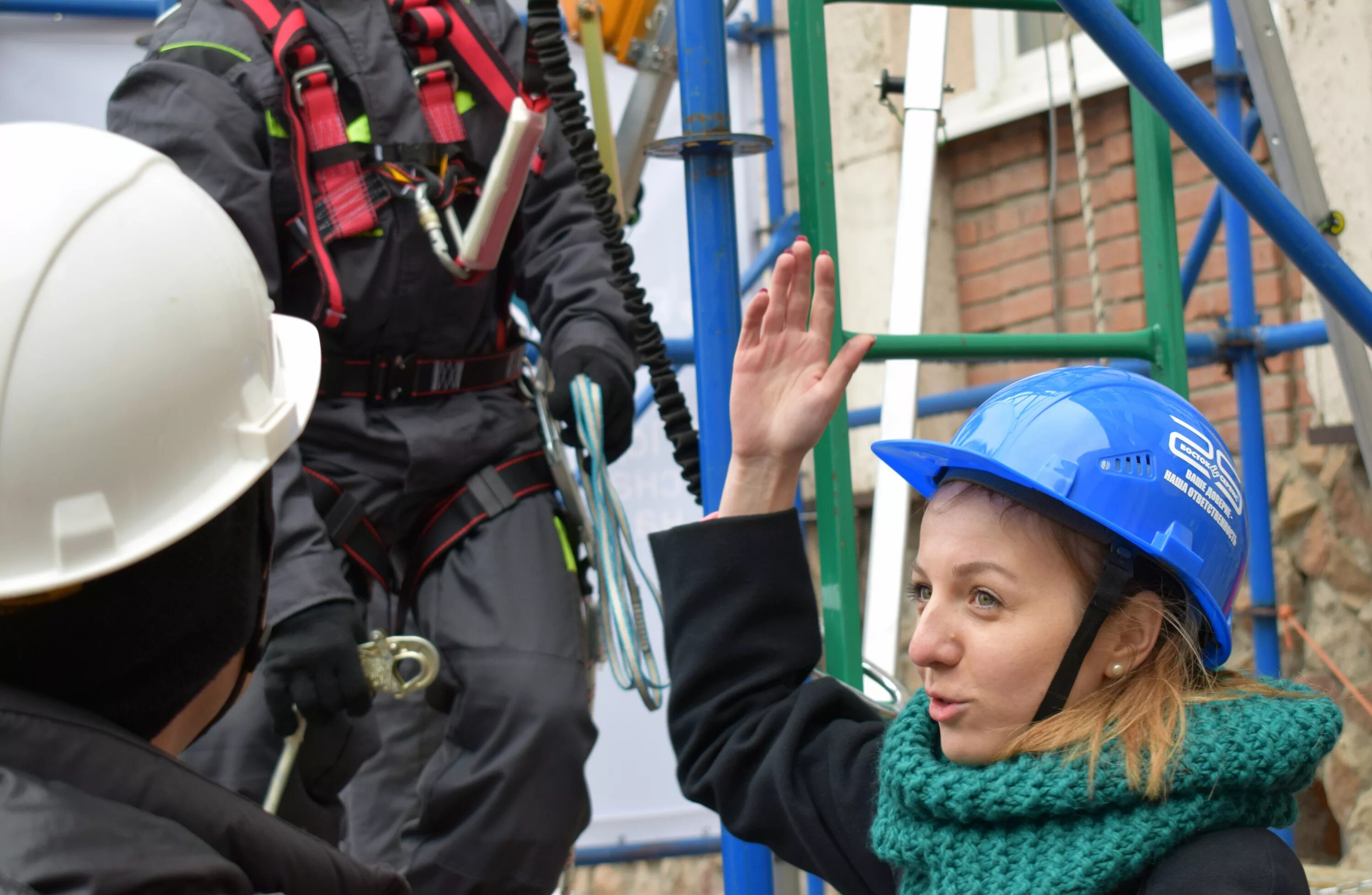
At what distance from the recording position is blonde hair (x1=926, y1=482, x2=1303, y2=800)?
48.0 inches

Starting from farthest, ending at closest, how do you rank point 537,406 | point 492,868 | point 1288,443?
point 1288,443, point 537,406, point 492,868

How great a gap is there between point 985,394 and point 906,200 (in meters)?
0.94

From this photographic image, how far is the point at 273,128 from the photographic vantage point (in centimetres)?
232

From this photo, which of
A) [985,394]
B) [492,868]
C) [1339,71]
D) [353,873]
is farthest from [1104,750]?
[1339,71]

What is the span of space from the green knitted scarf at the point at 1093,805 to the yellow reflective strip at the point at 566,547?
120cm

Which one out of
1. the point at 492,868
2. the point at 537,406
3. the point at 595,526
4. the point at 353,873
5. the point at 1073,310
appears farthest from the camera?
the point at 1073,310

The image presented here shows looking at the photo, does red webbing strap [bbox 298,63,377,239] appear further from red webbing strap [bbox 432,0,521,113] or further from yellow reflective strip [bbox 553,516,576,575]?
yellow reflective strip [bbox 553,516,576,575]

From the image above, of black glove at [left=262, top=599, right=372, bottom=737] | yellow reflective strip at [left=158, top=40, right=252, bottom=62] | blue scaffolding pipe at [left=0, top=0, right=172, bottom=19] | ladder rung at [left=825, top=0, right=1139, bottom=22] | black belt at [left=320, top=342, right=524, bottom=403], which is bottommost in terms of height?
black glove at [left=262, top=599, right=372, bottom=737]

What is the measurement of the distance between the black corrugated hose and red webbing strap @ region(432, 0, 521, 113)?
31cm

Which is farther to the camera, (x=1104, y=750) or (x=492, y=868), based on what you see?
(x=492, y=868)

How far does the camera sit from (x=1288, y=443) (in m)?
3.54

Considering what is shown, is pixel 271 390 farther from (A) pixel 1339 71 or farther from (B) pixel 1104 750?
(A) pixel 1339 71

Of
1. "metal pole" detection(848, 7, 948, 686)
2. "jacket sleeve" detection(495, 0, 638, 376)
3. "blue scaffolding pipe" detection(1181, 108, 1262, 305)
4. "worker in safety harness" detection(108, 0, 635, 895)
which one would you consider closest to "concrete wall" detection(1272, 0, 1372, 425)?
"blue scaffolding pipe" detection(1181, 108, 1262, 305)

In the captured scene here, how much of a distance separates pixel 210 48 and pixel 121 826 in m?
1.66
